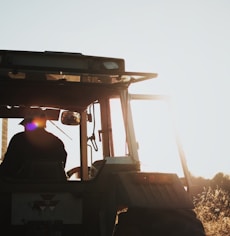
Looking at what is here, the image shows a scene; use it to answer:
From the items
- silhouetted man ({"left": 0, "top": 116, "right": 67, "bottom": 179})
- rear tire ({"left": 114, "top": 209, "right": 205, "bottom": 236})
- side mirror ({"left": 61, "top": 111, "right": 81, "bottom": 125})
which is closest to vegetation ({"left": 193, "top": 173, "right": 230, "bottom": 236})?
side mirror ({"left": 61, "top": 111, "right": 81, "bottom": 125})

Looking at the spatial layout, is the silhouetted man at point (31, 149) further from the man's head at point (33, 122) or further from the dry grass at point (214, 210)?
the dry grass at point (214, 210)

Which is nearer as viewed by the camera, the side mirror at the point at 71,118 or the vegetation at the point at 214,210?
the side mirror at the point at 71,118

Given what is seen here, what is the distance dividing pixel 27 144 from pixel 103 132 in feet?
3.90

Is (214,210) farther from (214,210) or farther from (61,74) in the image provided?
(61,74)

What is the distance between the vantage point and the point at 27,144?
13.1 ft

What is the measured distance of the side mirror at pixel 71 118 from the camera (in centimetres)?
498

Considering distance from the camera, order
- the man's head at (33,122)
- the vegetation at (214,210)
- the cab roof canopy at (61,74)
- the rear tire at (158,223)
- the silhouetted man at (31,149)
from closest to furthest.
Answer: the rear tire at (158,223), the cab roof canopy at (61,74), the silhouetted man at (31,149), the man's head at (33,122), the vegetation at (214,210)

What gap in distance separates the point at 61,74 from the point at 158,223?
57.7 inches

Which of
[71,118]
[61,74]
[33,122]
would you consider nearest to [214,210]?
[71,118]

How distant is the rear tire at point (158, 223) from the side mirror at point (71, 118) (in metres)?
1.87

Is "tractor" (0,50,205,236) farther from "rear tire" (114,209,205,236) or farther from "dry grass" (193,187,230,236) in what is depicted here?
"dry grass" (193,187,230,236)

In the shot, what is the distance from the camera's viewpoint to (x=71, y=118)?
4.99 metres

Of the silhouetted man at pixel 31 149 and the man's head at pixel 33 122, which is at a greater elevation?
the man's head at pixel 33 122

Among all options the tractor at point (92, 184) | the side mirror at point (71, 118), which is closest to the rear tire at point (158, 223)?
the tractor at point (92, 184)
